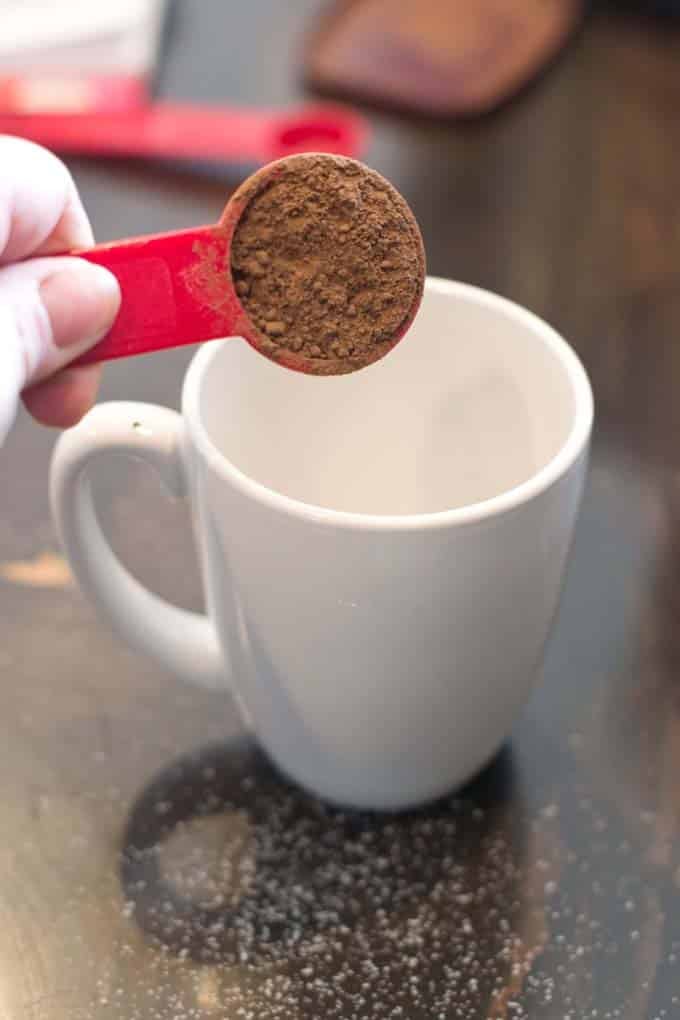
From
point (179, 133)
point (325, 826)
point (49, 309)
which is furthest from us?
point (179, 133)

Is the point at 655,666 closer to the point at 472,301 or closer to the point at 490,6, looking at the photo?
the point at 472,301

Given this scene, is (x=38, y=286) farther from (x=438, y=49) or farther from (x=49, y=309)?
(x=438, y=49)

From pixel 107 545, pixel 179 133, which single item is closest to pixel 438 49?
pixel 179 133

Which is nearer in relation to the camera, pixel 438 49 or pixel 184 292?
pixel 184 292

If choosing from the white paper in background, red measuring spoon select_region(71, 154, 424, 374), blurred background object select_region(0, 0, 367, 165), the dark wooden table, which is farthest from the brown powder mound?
the white paper in background

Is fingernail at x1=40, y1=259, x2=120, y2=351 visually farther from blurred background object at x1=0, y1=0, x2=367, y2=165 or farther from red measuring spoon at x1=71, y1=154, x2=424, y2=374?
blurred background object at x1=0, y1=0, x2=367, y2=165

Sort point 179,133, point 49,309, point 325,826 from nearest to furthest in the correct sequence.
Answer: point 49,309
point 325,826
point 179,133

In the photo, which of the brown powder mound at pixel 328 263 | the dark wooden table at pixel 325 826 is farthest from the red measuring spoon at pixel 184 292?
the dark wooden table at pixel 325 826
